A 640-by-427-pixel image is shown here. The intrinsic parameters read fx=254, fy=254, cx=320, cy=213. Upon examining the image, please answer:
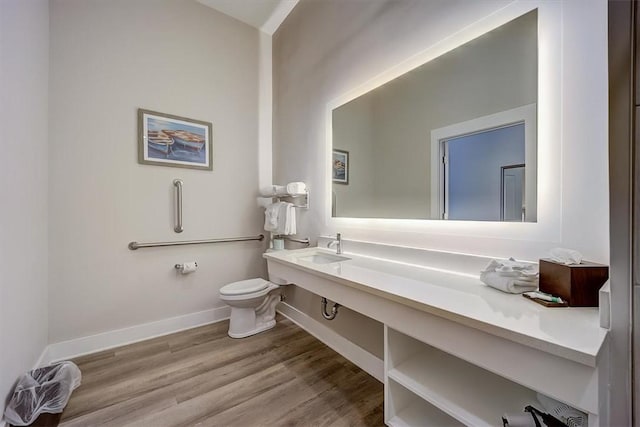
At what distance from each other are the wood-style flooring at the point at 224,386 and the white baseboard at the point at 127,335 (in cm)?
7

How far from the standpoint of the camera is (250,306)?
7.30ft

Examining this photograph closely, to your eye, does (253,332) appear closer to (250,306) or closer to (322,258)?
(250,306)

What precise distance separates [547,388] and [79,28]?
131 inches

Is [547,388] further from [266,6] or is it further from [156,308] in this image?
[266,6]

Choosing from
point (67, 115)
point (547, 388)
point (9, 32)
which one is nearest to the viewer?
point (547, 388)

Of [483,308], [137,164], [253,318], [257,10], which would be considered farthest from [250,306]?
[257,10]

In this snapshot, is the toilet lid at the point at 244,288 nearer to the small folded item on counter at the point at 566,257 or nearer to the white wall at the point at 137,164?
the white wall at the point at 137,164

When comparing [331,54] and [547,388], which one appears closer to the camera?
[547,388]

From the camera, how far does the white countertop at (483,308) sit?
2.03 ft

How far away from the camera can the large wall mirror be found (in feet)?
3.65

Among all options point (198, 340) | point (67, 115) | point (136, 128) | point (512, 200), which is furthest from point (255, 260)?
point (512, 200)

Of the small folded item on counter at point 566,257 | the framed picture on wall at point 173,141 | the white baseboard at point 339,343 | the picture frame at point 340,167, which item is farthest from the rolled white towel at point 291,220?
the small folded item on counter at point 566,257

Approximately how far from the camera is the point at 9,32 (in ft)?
4.24

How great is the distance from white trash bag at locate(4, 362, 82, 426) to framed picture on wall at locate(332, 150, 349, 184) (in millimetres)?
2108
